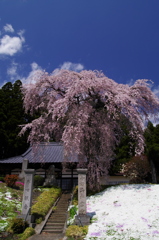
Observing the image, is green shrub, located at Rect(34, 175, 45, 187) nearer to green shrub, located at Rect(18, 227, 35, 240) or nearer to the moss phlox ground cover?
the moss phlox ground cover

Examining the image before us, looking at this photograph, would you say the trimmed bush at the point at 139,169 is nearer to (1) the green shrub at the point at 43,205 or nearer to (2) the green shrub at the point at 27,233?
(1) the green shrub at the point at 43,205

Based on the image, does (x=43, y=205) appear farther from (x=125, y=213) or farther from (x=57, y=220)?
(x=125, y=213)

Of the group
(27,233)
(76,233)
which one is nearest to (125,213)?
(76,233)

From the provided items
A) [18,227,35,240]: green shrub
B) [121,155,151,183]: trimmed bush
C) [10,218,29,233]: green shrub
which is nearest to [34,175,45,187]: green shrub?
[121,155,151,183]: trimmed bush

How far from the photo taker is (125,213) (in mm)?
9703

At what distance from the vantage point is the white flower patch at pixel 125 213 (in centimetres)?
779

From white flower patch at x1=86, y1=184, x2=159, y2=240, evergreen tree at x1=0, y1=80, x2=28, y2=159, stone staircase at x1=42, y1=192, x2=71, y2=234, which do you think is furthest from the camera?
evergreen tree at x1=0, y1=80, x2=28, y2=159

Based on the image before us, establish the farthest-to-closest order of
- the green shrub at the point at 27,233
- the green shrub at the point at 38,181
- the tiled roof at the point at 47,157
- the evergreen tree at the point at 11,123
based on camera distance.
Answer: the evergreen tree at the point at 11,123 < the tiled roof at the point at 47,157 < the green shrub at the point at 38,181 < the green shrub at the point at 27,233

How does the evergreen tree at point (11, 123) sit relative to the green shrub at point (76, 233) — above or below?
above

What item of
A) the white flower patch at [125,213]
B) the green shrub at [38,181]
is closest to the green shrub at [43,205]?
the white flower patch at [125,213]

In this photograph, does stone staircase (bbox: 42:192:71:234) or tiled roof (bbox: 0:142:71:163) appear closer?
stone staircase (bbox: 42:192:71:234)

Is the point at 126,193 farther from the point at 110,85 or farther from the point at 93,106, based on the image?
the point at 110,85

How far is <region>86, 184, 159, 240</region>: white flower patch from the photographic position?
307 inches

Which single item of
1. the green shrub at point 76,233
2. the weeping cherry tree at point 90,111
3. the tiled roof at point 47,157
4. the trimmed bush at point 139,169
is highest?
the weeping cherry tree at point 90,111
